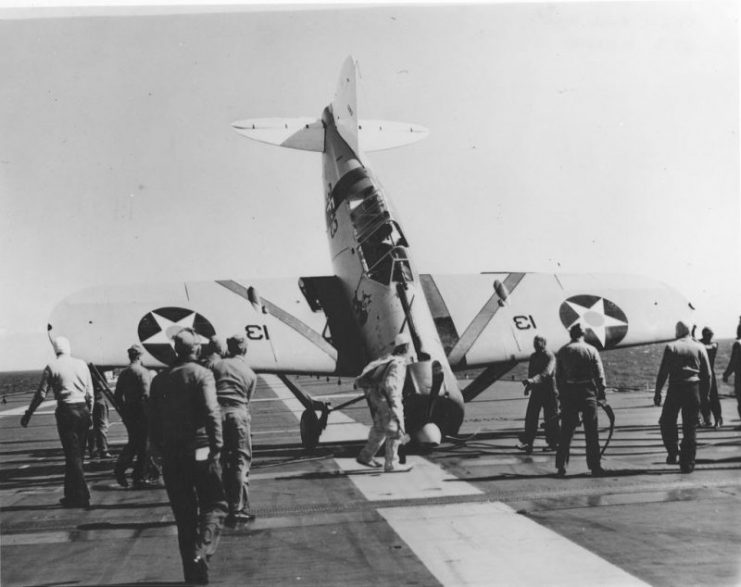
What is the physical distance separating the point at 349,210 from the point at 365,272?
1.68m

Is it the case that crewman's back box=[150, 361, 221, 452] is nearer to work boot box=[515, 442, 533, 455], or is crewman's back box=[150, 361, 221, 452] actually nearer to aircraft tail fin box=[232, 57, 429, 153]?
work boot box=[515, 442, 533, 455]

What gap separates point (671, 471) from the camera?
8.56m

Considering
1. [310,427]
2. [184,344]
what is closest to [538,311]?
[310,427]

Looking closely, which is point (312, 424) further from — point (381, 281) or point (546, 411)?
point (546, 411)

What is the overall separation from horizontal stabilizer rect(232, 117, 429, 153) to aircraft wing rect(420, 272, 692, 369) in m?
4.11

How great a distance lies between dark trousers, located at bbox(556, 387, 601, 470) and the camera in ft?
28.0

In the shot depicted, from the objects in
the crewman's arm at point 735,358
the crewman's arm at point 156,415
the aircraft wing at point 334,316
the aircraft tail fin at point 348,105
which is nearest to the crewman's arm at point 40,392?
the aircraft wing at point 334,316

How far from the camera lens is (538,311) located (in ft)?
45.4

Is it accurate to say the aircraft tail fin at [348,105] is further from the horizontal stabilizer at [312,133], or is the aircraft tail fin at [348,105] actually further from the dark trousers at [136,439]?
the dark trousers at [136,439]

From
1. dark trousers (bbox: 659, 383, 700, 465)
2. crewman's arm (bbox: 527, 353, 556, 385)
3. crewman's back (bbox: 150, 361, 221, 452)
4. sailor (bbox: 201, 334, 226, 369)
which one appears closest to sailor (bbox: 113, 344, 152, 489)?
sailor (bbox: 201, 334, 226, 369)

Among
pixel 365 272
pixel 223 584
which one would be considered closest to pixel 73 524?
pixel 223 584

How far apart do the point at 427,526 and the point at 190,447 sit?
2.19 meters

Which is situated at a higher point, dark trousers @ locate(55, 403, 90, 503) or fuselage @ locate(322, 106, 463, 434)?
fuselage @ locate(322, 106, 463, 434)

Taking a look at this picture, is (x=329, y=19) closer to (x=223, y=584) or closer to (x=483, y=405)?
(x=223, y=584)
